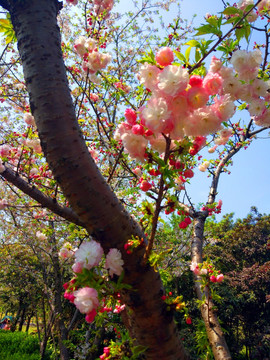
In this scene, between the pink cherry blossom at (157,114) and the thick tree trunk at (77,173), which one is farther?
the thick tree trunk at (77,173)

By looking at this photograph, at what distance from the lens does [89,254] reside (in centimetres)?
98

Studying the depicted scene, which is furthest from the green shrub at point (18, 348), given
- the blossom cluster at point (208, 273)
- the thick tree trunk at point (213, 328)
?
the blossom cluster at point (208, 273)

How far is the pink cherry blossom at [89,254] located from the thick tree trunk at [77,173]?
64 millimetres

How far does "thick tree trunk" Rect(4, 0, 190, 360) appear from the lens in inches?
40.4

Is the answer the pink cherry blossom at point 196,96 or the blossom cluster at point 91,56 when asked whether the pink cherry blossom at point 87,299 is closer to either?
the pink cherry blossom at point 196,96

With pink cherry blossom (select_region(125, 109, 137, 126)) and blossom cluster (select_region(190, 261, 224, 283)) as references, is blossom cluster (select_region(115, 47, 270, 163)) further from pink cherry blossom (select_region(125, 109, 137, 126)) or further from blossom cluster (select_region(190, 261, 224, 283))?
blossom cluster (select_region(190, 261, 224, 283))

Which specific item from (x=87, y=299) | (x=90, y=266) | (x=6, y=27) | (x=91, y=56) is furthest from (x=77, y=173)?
(x=91, y=56)

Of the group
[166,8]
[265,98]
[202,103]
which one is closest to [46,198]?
[202,103]

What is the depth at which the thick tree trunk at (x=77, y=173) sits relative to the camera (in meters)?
1.03

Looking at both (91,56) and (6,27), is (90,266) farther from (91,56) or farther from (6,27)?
(91,56)

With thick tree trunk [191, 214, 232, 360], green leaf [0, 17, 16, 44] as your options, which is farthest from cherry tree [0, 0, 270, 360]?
thick tree trunk [191, 214, 232, 360]

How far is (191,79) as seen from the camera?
901 millimetres

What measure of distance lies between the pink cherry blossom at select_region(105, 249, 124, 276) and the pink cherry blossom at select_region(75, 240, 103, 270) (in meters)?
0.04

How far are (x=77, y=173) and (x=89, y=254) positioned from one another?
34 centimetres
